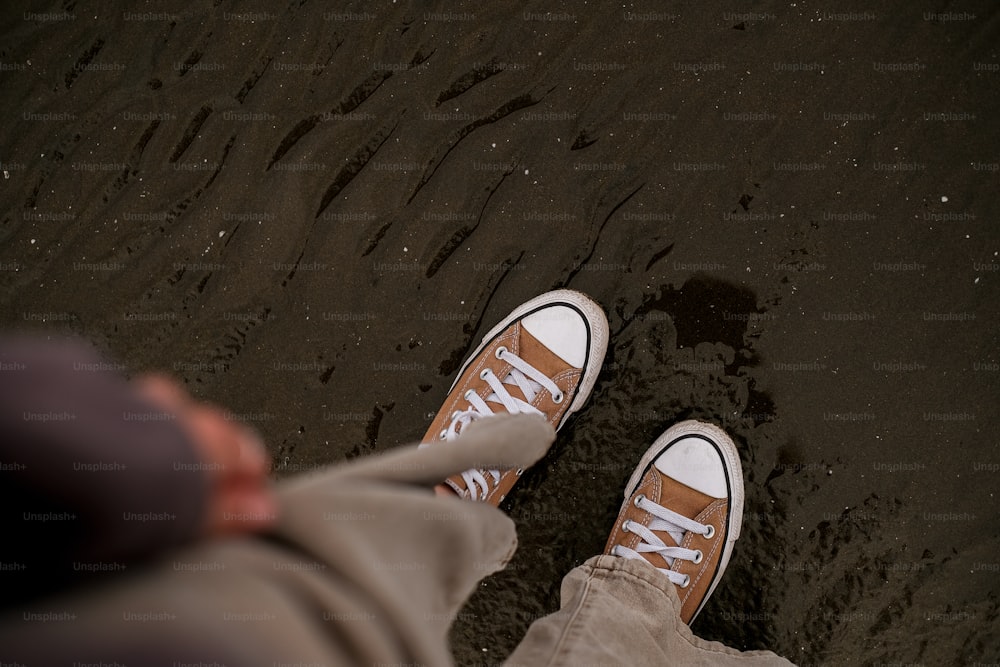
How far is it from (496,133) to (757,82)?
33.8 inches

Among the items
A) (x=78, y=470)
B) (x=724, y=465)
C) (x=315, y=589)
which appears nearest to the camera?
(x=78, y=470)

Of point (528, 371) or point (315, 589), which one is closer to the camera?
point (315, 589)

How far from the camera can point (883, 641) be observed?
189cm

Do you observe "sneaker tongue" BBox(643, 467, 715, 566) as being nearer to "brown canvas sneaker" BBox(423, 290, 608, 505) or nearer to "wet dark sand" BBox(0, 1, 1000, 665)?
"wet dark sand" BBox(0, 1, 1000, 665)

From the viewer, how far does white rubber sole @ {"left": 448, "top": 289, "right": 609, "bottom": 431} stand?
193 cm

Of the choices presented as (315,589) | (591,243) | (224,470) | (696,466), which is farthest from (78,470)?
(696,466)

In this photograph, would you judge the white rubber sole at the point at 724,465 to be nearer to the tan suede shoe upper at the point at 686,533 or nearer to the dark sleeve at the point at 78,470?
the tan suede shoe upper at the point at 686,533

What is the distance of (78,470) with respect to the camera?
0.59 metres

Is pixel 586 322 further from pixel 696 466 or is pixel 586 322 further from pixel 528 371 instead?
pixel 696 466

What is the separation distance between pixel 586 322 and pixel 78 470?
152 centimetres

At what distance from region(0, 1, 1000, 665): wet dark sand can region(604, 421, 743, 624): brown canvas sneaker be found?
0.07 m

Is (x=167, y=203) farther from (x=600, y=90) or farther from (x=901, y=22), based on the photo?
(x=901, y=22)

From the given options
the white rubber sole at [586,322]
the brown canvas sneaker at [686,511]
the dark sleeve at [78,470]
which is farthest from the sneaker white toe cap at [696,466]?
the dark sleeve at [78,470]

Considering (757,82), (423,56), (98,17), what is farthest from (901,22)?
(98,17)
